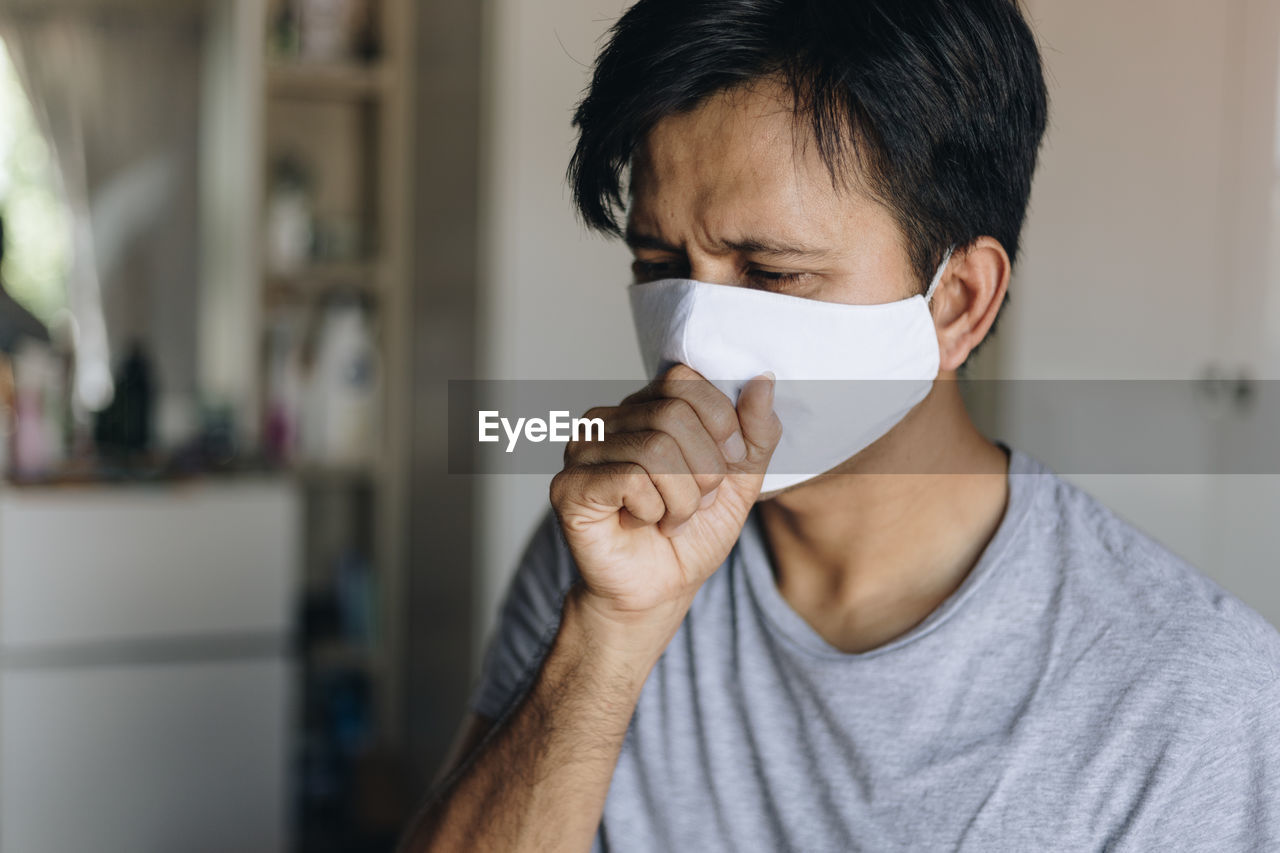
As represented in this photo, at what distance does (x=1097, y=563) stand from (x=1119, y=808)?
0.55 ft

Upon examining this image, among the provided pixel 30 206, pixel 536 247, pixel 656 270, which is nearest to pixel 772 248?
pixel 656 270

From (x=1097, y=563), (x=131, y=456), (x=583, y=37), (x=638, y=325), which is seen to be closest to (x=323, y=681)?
(x=131, y=456)

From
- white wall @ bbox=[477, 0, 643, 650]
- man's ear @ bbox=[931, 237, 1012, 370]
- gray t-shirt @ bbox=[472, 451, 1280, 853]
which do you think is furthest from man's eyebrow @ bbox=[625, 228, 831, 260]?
white wall @ bbox=[477, 0, 643, 650]

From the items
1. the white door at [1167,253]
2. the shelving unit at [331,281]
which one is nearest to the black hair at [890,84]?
the white door at [1167,253]

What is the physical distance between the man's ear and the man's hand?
0.17 meters

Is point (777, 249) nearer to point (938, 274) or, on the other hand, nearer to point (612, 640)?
point (938, 274)

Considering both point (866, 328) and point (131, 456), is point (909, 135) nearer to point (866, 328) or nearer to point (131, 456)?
point (866, 328)

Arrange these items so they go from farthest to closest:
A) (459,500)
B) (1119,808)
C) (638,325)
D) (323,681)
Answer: (323,681)
(459,500)
(638,325)
(1119,808)

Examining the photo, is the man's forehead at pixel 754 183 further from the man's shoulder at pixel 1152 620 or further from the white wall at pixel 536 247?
the white wall at pixel 536 247

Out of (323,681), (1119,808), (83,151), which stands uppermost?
(83,151)

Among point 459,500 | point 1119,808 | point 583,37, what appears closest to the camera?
point 1119,808

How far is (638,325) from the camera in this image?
0.84 meters

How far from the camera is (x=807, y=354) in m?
0.75

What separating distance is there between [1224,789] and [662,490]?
383 mm
